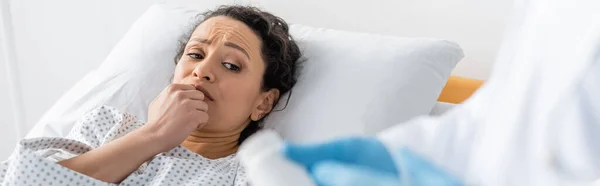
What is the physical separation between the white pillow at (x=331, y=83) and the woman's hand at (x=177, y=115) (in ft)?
0.72

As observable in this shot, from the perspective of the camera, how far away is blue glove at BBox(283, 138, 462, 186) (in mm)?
638

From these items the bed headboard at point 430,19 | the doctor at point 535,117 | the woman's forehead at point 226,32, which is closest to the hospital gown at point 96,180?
the woman's forehead at point 226,32

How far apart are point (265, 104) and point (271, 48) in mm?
115

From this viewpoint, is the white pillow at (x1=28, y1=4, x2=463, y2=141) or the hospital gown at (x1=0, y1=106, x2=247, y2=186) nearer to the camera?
the hospital gown at (x1=0, y1=106, x2=247, y2=186)

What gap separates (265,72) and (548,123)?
94cm

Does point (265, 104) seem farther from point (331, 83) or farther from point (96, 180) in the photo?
point (96, 180)

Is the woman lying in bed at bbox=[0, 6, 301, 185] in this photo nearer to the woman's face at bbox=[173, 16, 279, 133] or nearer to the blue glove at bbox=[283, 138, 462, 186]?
the woman's face at bbox=[173, 16, 279, 133]

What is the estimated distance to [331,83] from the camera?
60.7 inches

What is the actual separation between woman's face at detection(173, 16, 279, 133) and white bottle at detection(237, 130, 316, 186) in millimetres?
720

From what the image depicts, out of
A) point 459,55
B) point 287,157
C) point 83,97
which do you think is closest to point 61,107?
point 83,97

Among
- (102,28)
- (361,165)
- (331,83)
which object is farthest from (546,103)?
(102,28)

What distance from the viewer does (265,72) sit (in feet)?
4.93

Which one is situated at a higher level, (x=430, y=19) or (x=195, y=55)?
(x=195, y=55)

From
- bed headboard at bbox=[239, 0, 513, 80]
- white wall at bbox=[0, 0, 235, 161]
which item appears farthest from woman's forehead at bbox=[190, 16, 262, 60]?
white wall at bbox=[0, 0, 235, 161]
